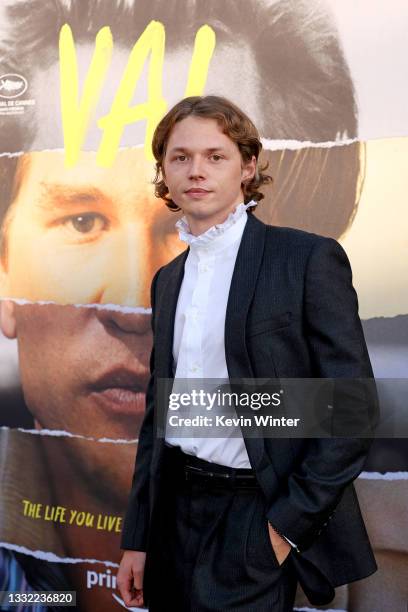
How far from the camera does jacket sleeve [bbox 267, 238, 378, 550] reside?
156 cm

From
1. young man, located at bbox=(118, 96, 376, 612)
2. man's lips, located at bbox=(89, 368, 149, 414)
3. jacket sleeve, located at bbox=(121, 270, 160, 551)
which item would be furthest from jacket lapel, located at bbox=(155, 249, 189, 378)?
man's lips, located at bbox=(89, 368, 149, 414)

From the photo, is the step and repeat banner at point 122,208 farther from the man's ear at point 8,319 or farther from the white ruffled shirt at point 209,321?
the white ruffled shirt at point 209,321

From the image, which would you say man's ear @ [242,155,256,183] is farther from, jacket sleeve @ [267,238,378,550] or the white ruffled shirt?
jacket sleeve @ [267,238,378,550]

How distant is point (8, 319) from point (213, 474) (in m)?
1.54

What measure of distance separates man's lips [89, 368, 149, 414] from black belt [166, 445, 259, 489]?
1025 mm

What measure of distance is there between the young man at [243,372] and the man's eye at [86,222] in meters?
0.98

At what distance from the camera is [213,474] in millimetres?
1705

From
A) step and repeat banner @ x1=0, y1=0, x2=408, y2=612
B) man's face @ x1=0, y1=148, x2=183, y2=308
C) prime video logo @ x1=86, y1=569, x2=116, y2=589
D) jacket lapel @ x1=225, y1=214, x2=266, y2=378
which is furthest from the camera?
prime video logo @ x1=86, y1=569, x2=116, y2=589

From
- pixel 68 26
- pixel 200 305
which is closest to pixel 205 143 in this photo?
pixel 200 305

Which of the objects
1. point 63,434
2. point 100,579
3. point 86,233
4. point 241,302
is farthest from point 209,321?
point 100,579

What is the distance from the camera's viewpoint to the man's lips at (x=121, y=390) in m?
2.83

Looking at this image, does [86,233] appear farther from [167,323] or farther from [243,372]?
[243,372]

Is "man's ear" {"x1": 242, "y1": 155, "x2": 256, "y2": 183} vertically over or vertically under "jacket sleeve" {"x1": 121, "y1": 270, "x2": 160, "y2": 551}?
over

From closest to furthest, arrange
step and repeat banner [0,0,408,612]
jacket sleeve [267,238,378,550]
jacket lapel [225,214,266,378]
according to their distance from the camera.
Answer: jacket sleeve [267,238,378,550] → jacket lapel [225,214,266,378] → step and repeat banner [0,0,408,612]
